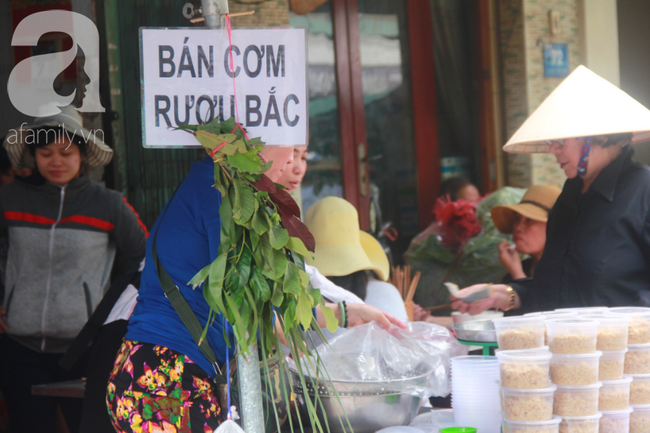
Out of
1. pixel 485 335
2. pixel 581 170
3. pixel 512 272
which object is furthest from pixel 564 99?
pixel 512 272

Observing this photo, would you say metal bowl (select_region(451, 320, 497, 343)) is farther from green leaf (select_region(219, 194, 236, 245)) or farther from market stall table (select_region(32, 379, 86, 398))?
market stall table (select_region(32, 379, 86, 398))

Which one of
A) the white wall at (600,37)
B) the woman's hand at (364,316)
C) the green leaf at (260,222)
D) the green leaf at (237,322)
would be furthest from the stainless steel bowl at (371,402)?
the white wall at (600,37)

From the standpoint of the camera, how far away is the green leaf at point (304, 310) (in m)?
1.49

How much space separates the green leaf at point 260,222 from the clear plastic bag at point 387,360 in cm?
51

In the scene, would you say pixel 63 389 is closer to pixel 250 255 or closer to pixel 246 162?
pixel 250 255

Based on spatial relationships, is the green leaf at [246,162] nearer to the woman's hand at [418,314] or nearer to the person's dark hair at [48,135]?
the person's dark hair at [48,135]

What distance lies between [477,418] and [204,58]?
1.17m

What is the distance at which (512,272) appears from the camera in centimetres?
385

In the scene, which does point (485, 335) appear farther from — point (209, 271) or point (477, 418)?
point (209, 271)

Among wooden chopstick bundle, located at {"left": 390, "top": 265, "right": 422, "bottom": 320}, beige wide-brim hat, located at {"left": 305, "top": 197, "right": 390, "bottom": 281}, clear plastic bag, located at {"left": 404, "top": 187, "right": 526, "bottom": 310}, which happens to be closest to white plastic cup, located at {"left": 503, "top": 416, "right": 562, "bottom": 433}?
beige wide-brim hat, located at {"left": 305, "top": 197, "right": 390, "bottom": 281}

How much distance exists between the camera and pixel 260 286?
147 cm

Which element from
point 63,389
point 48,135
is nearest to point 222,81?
point 63,389

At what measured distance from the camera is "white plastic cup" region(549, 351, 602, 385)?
5.24 ft

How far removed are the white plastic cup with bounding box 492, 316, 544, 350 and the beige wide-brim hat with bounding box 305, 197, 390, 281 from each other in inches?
45.5
